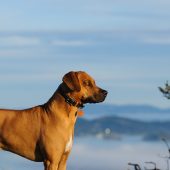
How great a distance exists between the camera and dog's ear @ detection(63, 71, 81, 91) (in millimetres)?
18953

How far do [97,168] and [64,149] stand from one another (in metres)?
17.9

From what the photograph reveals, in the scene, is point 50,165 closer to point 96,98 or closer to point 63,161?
point 63,161

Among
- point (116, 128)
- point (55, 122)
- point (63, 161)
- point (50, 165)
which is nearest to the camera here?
point (50, 165)

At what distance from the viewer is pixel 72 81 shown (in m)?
19.0

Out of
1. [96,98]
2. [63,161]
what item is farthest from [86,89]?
[63,161]

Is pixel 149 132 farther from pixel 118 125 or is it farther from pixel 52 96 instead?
pixel 52 96

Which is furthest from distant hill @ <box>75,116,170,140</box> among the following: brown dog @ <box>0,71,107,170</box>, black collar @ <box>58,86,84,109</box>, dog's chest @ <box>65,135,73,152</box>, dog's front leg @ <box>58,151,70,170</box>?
black collar @ <box>58,86,84,109</box>

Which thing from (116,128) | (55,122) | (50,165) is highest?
(55,122)

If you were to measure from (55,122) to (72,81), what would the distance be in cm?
77

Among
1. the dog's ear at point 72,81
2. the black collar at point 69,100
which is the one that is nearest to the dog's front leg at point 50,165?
the black collar at point 69,100

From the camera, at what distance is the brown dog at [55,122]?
750 inches

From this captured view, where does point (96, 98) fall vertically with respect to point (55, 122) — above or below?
above

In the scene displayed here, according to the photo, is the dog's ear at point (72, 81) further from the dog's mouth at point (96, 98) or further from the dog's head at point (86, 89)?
the dog's mouth at point (96, 98)

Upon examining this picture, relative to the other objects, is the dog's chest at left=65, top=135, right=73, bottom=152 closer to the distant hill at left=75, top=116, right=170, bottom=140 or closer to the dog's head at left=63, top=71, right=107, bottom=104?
the dog's head at left=63, top=71, right=107, bottom=104
